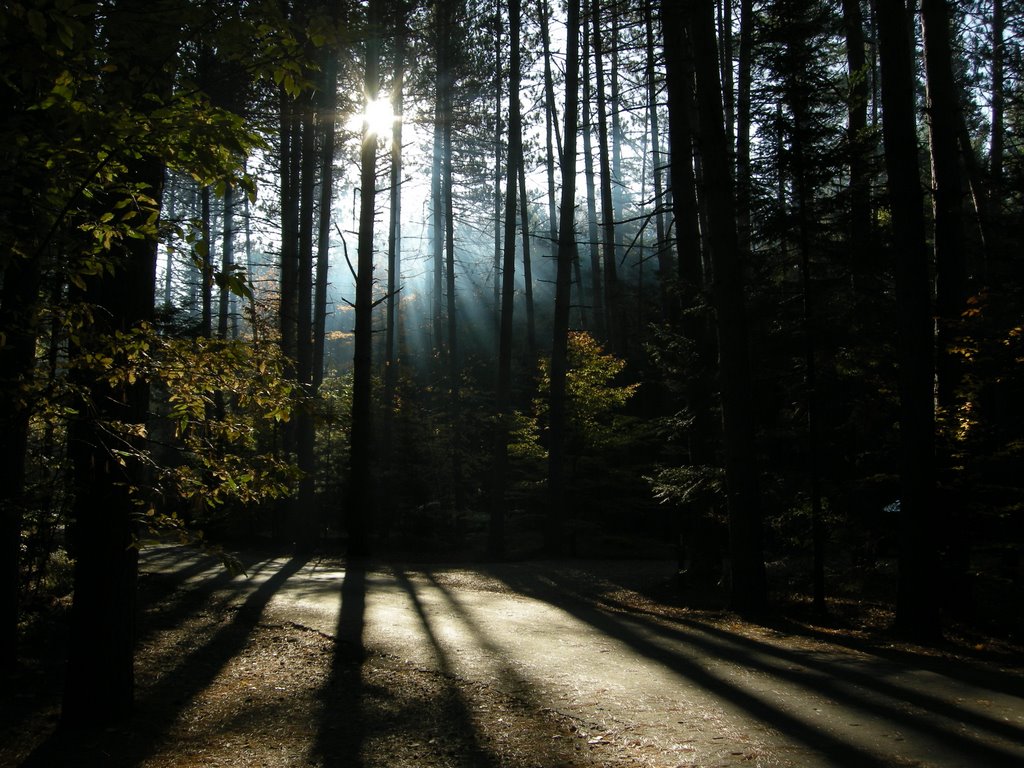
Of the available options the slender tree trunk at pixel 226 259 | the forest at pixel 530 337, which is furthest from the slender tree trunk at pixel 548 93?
the slender tree trunk at pixel 226 259

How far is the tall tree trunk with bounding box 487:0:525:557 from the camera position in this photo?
20.4 meters

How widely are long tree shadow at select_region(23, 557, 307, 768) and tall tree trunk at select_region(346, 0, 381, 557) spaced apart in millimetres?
6963

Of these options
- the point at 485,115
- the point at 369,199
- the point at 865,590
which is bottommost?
the point at 865,590

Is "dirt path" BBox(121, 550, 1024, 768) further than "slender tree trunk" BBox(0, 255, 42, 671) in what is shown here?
Yes

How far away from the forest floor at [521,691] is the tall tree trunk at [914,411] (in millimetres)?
561

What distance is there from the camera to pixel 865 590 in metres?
13.9

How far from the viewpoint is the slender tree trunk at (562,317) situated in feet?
65.3

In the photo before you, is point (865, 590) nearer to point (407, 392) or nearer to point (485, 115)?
point (407, 392)

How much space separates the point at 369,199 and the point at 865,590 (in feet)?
43.1

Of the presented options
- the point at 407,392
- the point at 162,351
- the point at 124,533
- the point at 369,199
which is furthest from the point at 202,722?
the point at 407,392

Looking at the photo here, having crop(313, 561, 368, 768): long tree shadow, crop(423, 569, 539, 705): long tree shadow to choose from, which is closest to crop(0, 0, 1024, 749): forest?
crop(313, 561, 368, 768): long tree shadow

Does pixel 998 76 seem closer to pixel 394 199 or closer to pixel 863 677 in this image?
pixel 394 199

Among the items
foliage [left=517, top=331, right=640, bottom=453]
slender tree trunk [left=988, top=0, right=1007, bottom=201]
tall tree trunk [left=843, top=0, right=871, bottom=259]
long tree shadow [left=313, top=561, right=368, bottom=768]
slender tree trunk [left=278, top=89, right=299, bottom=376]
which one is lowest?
long tree shadow [left=313, top=561, right=368, bottom=768]

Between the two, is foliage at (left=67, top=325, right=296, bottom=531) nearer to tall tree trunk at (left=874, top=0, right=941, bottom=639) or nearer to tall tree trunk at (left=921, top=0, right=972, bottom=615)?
tall tree trunk at (left=874, top=0, right=941, bottom=639)
